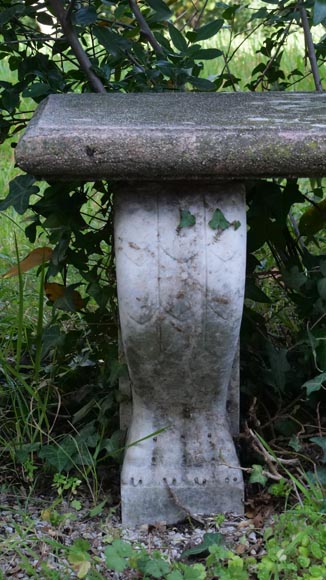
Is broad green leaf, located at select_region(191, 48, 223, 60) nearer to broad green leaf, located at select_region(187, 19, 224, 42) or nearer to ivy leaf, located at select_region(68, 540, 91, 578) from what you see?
broad green leaf, located at select_region(187, 19, 224, 42)

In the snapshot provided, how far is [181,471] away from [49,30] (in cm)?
137

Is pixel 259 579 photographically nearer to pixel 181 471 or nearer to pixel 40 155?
pixel 181 471

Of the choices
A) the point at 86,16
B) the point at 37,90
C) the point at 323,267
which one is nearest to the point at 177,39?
the point at 86,16

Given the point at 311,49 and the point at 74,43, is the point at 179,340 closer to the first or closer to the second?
the point at 74,43

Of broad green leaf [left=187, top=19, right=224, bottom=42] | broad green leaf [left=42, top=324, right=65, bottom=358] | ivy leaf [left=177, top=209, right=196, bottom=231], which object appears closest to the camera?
ivy leaf [left=177, top=209, right=196, bottom=231]

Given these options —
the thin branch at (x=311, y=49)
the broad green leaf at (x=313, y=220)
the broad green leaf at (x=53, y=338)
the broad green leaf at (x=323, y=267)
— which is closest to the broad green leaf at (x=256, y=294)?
the broad green leaf at (x=323, y=267)

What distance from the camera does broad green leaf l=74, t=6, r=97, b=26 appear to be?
221cm

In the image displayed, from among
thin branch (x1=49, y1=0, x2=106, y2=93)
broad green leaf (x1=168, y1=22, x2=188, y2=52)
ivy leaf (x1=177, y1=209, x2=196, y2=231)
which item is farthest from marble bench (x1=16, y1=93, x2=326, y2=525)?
thin branch (x1=49, y1=0, x2=106, y2=93)

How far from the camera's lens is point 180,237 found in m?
1.84

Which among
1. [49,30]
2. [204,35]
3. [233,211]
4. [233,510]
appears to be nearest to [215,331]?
[233,211]

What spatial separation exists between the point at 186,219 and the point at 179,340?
0.26m

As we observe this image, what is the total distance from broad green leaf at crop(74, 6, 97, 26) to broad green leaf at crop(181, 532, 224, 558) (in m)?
1.23

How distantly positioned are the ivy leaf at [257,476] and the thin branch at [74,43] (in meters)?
1.06

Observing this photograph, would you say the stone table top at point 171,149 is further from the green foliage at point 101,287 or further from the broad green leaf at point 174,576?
the broad green leaf at point 174,576
